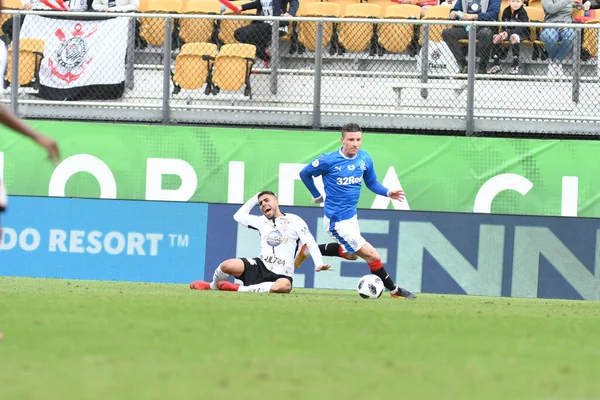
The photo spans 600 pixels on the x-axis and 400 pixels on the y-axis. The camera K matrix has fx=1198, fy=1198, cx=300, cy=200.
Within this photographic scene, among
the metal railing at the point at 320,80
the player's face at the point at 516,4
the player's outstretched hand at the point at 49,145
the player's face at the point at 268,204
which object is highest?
the player's face at the point at 516,4

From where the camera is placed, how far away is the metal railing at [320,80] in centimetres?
1717

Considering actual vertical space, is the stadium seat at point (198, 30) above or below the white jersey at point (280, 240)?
above

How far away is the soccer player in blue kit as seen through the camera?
1392cm

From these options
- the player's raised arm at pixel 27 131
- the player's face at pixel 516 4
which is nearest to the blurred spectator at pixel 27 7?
the player's face at pixel 516 4

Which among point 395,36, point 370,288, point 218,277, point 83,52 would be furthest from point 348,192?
point 83,52

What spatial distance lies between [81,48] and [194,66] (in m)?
1.65

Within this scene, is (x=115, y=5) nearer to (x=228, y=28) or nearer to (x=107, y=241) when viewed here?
(x=228, y=28)

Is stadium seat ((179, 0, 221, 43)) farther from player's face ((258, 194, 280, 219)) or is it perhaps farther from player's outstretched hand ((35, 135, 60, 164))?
player's outstretched hand ((35, 135, 60, 164))

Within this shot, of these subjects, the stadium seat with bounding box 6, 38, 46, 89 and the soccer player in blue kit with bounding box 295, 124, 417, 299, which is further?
the stadium seat with bounding box 6, 38, 46, 89

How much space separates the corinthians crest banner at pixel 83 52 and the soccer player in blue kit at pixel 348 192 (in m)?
4.60

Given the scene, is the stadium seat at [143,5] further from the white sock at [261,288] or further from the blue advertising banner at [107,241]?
the white sock at [261,288]

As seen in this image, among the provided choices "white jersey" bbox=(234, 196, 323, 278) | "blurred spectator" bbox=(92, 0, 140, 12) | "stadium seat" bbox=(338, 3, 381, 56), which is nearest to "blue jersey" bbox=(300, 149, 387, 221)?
"white jersey" bbox=(234, 196, 323, 278)

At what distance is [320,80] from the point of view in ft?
56.6

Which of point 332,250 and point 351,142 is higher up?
point 351,142
